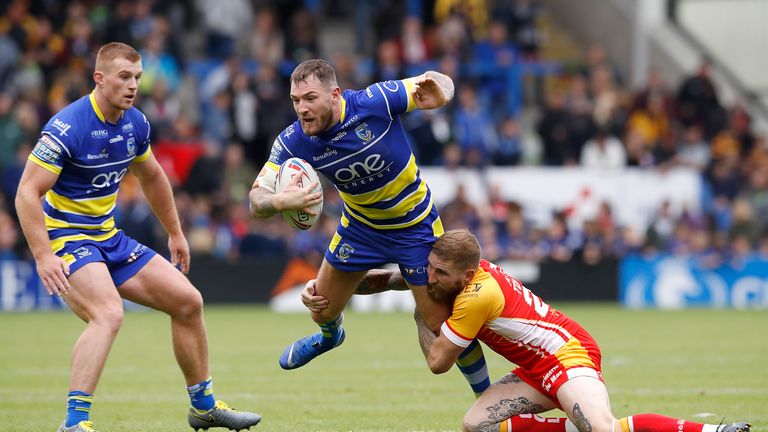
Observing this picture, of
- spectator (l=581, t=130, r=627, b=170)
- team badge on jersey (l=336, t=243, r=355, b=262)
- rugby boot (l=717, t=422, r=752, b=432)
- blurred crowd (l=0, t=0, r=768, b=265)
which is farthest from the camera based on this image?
spectator (l=581, t=130, r=627, b=170)

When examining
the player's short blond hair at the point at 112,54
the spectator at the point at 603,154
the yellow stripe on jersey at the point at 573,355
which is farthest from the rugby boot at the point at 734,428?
the spectator at the point at 603,154

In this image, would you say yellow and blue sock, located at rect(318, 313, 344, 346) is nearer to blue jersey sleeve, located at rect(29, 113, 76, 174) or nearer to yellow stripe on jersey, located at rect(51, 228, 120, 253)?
yellow stripe on jersey, located at rect(51, 228, 120, 253)

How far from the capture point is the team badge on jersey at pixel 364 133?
8.38 m

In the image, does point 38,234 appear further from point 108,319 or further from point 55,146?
point 108,319

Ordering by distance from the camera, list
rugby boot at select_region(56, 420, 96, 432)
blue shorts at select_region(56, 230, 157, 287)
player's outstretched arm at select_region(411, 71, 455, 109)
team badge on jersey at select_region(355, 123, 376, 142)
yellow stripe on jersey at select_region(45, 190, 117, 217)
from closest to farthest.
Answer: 1. rugby boot at select_region(56, 420, 96, 432)
2. blue shorts at select_region(56, 230, 157, 287)
3. yellow stripe on jersey at select_region(45, 190, 117, 217)
4. player's outstretched arm at select_region(411, 71, 455, 109)
5. team badge on jersey at select_region(355, 123, 376, 142)

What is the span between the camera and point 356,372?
12.1 metres

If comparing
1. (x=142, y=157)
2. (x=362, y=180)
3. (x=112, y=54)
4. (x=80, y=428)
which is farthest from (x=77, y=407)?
(x=362, y=180)

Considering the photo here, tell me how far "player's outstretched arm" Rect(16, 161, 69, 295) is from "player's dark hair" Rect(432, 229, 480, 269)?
7.80 ft

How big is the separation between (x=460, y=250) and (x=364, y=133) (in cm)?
119

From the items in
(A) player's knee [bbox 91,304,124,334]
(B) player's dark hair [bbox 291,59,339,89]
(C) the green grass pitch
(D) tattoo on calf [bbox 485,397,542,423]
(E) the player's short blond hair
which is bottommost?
(C) the green grass pitch

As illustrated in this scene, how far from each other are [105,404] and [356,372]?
2966 mm

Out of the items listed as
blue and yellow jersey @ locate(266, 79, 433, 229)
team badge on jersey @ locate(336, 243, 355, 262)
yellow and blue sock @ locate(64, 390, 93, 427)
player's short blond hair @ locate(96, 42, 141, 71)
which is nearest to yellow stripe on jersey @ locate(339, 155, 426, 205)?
blue and yellow jersey @ locate(266, 79, 433, 229)

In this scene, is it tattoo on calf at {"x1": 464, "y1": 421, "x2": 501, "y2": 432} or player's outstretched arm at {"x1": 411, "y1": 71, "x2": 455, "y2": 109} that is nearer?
tattoo on calf at {"x1": 464, "y1": 421, "x2": 501, "y2": 432}

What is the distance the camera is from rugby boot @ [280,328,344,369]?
30.1 feet
